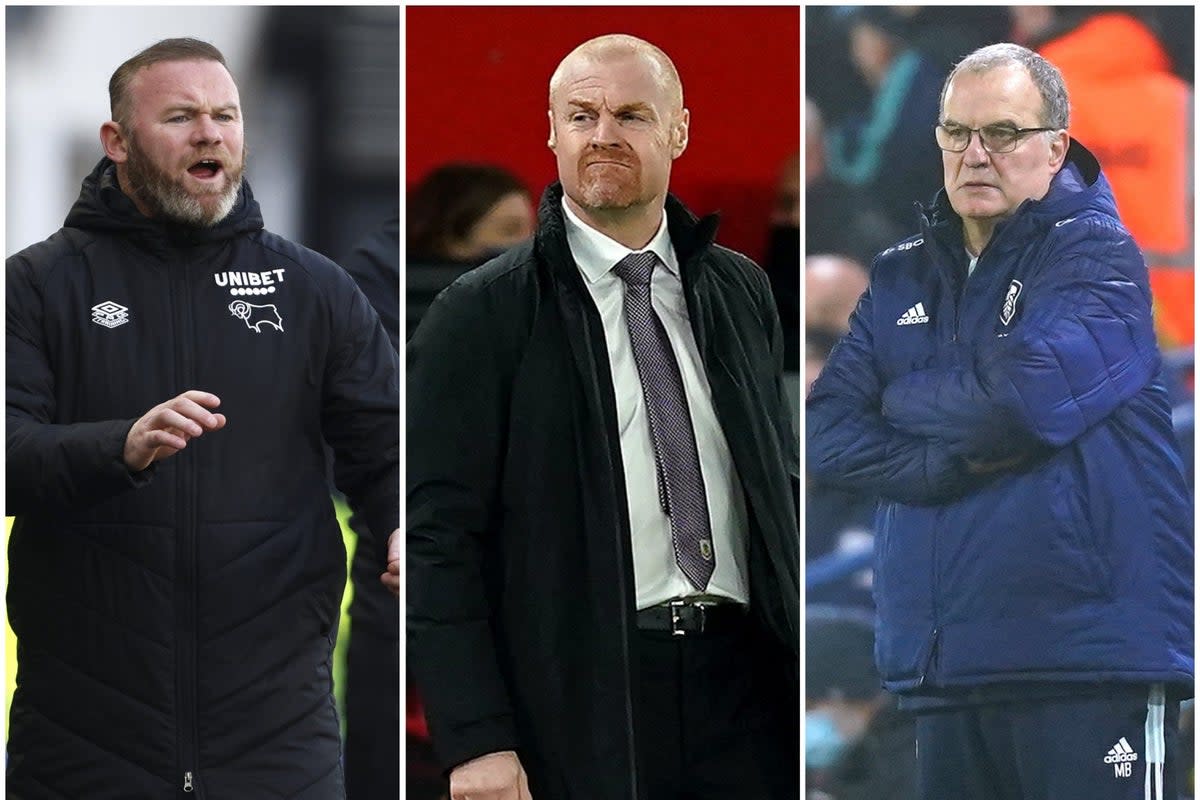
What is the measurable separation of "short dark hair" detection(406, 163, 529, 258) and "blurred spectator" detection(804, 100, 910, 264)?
604 millimetres

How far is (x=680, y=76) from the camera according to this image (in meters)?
3.59

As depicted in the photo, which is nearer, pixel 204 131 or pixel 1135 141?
pixel 204 131

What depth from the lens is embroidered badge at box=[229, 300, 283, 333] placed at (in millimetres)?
3486

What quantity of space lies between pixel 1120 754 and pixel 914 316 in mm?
1010

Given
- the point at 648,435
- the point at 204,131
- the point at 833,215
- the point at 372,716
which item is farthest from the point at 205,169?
the point at 833,215

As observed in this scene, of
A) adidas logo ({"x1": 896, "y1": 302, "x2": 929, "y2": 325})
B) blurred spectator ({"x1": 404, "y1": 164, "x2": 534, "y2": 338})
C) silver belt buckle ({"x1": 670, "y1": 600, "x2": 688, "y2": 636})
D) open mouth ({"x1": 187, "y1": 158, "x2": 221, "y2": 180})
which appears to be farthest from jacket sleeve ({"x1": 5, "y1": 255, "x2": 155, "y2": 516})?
adidas logo ({"x1": 896, "y1": 302, "x2": 929, "y2": 325})

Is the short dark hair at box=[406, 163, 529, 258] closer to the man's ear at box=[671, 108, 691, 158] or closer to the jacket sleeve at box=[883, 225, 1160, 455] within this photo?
the man's ear at box=[671, 108, 691, 158]

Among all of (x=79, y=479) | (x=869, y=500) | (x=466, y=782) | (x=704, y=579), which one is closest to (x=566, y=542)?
(x=704, y=579)

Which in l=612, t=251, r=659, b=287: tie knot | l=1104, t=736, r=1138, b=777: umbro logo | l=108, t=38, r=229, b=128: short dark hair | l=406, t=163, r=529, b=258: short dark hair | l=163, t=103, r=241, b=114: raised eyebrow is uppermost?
l=108, t=38, r=229, b=128: short dark hair

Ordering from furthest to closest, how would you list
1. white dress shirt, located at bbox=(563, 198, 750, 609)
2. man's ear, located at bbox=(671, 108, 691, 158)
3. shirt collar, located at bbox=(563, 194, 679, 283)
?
man's ear, located at bbox=(671, 108, 691, 158), shirt collar, located at bbox=(563, 194, 679, 283), white dress shirt, located at bbox=(563, 198, 750, 609)

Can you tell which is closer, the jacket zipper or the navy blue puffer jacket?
the jacket zipper

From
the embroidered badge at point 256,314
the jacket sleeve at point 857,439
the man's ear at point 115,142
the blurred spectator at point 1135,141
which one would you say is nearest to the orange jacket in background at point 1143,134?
the blurred spectator at point 1135,141

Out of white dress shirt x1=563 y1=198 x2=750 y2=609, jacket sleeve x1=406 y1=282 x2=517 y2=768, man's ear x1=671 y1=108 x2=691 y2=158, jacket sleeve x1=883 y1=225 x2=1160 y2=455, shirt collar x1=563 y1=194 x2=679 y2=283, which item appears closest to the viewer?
jacket sleeve x1=406 y1=282 x2=517 y2=768

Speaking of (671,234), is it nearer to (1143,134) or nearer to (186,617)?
(1143,134)
